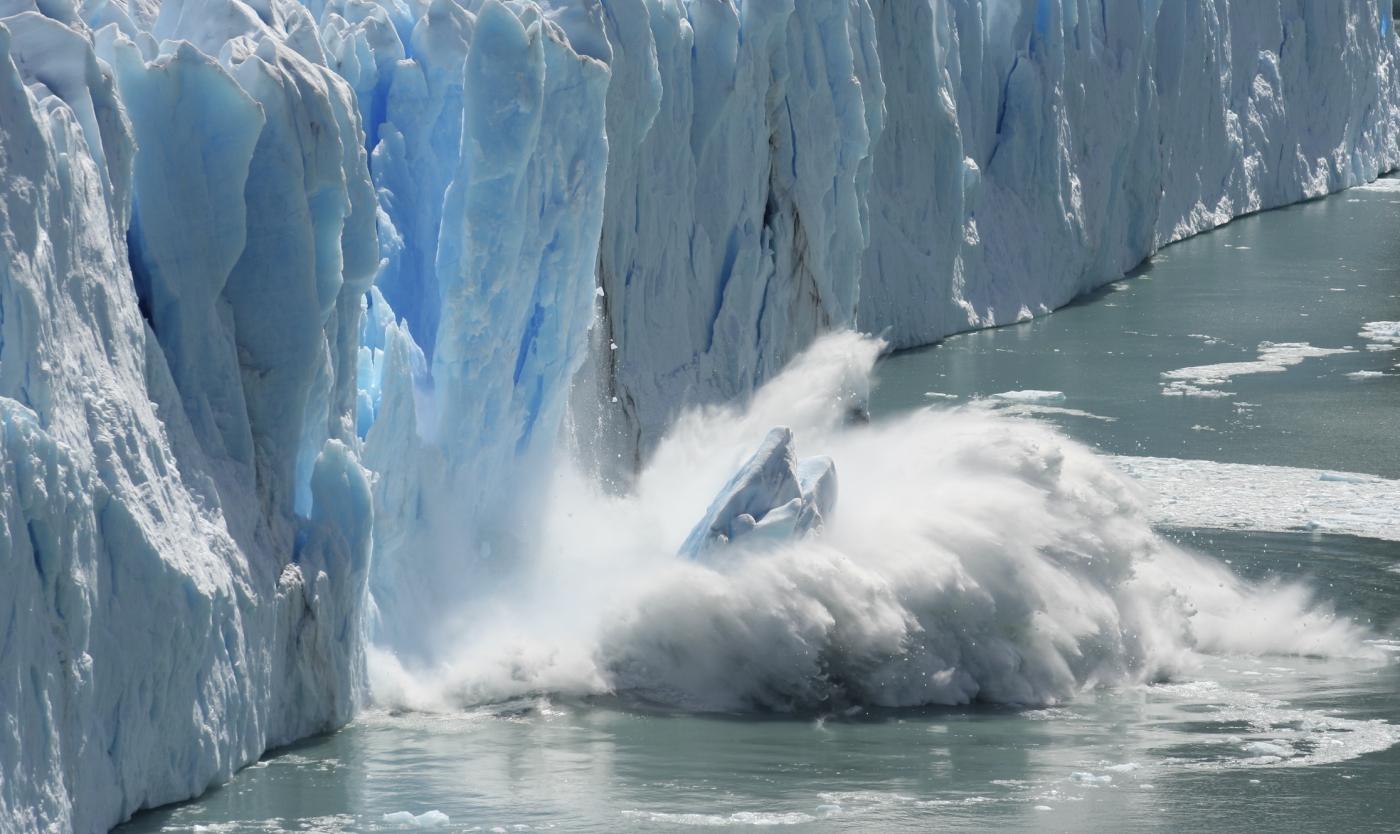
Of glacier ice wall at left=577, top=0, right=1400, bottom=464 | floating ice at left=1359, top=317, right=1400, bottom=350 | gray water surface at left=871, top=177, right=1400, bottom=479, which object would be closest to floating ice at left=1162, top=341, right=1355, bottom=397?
gray water surface at left=871, top=177, right=1400, bottom=479

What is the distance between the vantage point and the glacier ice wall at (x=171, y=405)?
23.2 feet

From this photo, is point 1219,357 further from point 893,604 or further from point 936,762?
point 936,762

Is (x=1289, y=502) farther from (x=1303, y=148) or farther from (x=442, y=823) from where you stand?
(x=1303, y=148)

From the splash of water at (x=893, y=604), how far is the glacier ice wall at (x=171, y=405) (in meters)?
1.11

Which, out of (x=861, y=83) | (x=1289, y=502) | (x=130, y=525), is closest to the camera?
(x=130, y=525)

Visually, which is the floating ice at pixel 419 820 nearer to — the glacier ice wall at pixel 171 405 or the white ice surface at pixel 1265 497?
the glacier ice wall at pixel 171 405

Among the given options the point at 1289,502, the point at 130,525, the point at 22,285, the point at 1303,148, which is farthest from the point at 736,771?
the point at 1303,148

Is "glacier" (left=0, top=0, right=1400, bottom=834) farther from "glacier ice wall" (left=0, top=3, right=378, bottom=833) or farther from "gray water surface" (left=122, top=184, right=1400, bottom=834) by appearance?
"gray water surface" (left=122, top=184, right=1400, bottom=834)

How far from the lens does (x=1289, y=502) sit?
14.9 metres

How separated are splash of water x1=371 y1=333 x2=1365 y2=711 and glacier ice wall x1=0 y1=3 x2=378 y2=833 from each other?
3.64 feet

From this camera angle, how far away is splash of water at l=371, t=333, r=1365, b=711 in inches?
402

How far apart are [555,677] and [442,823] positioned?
221 cm

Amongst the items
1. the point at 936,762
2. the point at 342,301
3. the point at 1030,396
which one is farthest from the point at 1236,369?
the point at 342,301

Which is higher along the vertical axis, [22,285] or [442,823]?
[22,285]
